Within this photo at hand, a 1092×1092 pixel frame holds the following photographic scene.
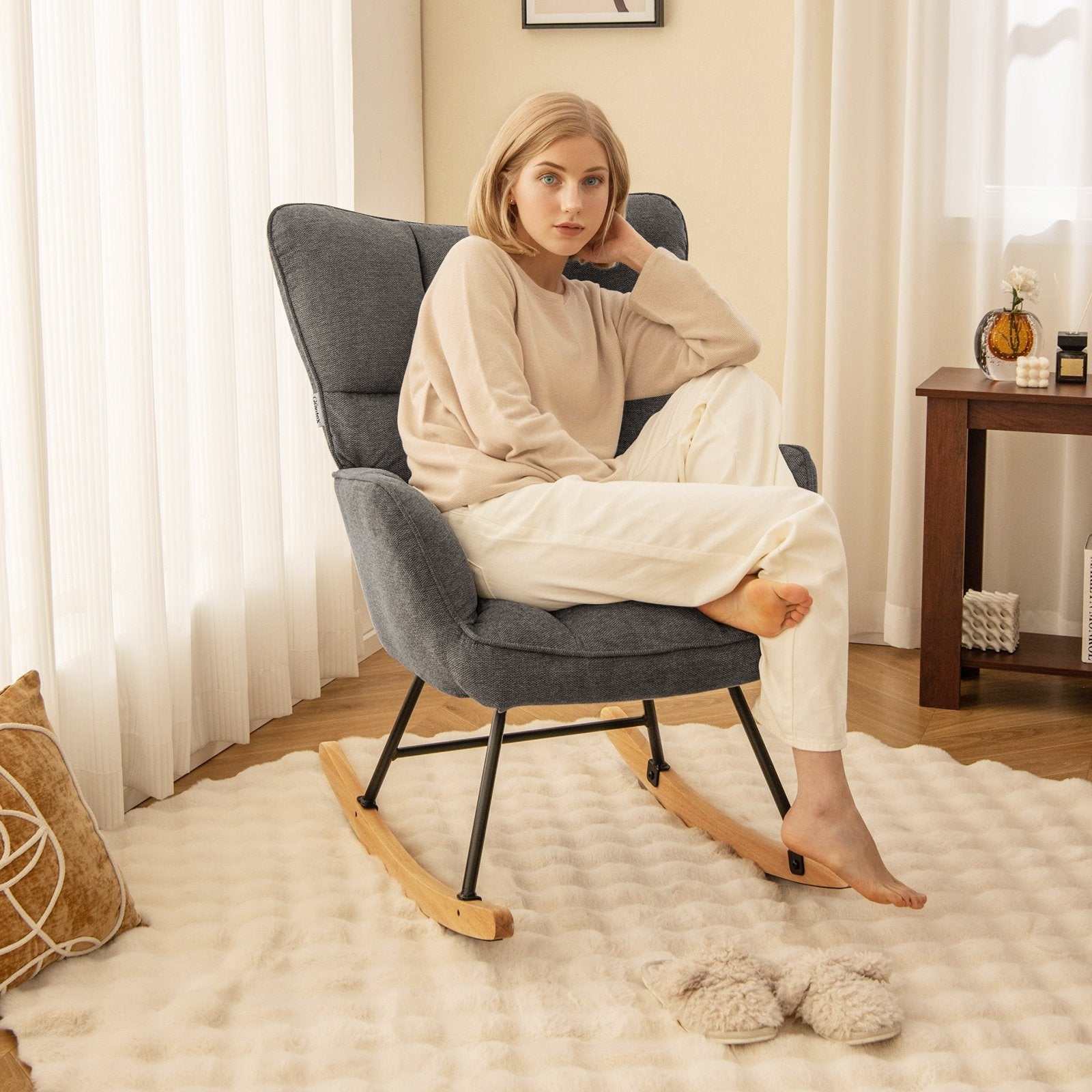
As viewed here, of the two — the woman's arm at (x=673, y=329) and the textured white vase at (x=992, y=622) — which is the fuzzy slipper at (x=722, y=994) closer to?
the woman's arm at (x=673, y=329)

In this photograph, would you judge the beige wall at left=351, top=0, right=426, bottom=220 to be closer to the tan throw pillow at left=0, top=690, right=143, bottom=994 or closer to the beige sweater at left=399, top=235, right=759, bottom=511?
the beige sweater at left=399, top=235, right=759, bottom=511

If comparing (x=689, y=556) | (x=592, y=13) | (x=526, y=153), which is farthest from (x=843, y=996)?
(x=592, y=13)

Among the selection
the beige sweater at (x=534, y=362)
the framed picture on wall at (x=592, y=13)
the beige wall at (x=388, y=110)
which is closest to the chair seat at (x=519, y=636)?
the beige sweater at (x=534, y=362)

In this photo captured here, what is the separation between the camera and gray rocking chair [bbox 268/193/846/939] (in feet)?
5.15

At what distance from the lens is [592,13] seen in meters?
3.08

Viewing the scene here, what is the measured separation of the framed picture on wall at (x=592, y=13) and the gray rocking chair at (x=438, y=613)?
1.13 metres

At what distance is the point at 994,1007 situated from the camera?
147 cm

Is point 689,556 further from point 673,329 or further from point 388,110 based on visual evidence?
point 388,110

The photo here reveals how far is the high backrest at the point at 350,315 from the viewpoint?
6.11ft

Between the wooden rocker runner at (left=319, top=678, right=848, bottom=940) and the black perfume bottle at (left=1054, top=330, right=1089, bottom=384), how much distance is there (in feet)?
3.90

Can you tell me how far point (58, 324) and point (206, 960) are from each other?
0.96 meters

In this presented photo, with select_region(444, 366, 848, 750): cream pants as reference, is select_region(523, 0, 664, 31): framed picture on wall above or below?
above

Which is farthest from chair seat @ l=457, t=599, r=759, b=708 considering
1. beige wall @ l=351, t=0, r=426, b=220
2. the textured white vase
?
beige wall @ l=351, t=0, r=426, b=220

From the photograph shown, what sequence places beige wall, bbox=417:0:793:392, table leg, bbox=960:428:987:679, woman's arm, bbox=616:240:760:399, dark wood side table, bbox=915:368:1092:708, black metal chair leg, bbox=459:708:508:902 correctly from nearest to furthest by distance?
black metal chair leg, bbox=459:708:508:902 → woman's arm, bbox=616:240:760:399 → dark wood side table, bbox=915:368:1092:708 → table leg, bbox=960:428:987:679 → beige wall, bbox=417:0:793:392
